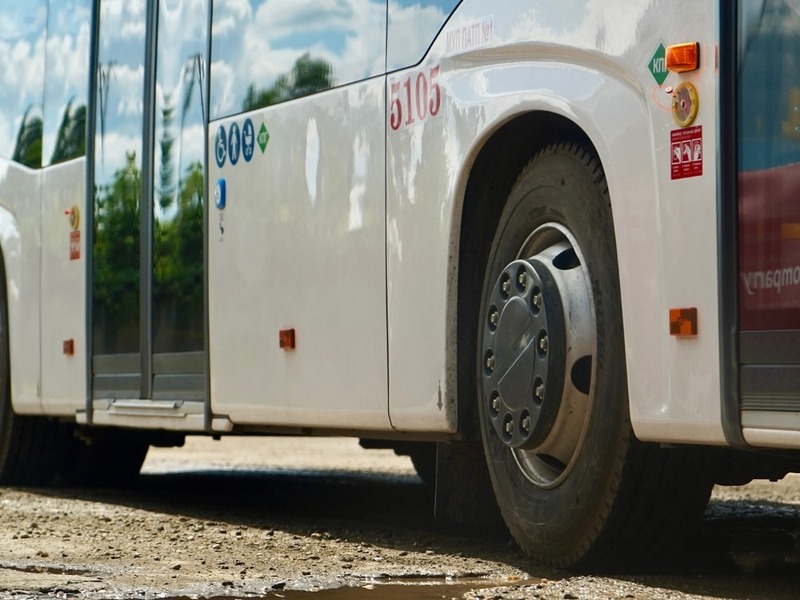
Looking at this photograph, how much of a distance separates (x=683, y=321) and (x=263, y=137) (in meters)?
2.69

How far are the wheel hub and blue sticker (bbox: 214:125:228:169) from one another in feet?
6.83

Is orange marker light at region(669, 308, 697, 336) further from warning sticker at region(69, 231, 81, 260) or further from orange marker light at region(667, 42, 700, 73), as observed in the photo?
warning sticker at region(69, 231, 81, 260)

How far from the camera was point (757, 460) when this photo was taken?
4625mm

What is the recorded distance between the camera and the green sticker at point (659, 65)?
159 inches

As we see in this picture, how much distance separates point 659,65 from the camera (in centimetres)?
406

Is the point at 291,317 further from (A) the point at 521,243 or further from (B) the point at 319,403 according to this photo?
(A) the point at 521,243

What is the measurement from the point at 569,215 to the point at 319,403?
1.63 m

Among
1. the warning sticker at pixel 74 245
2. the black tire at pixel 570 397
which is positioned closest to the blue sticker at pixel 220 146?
the warning sticker at pixel 74 245

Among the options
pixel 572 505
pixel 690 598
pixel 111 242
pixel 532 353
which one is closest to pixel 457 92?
pixel 532 353

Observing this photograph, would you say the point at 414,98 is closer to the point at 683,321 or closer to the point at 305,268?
the point at 305,268

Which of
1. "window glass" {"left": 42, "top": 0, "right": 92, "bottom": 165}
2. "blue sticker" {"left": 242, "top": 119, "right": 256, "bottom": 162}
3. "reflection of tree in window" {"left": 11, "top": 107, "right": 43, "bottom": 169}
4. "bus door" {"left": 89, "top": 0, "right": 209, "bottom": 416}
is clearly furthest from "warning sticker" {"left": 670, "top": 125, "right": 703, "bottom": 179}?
"reflection of tree in window" {"left": 11, "top": 107, "right": 43, "bottom": 169}

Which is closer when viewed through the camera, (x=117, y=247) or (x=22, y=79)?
(x=117, y=247)

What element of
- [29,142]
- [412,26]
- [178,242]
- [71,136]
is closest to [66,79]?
[71,136]

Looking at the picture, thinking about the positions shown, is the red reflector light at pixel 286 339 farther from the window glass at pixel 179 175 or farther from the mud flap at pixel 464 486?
the mud flap at pixel 464 486
